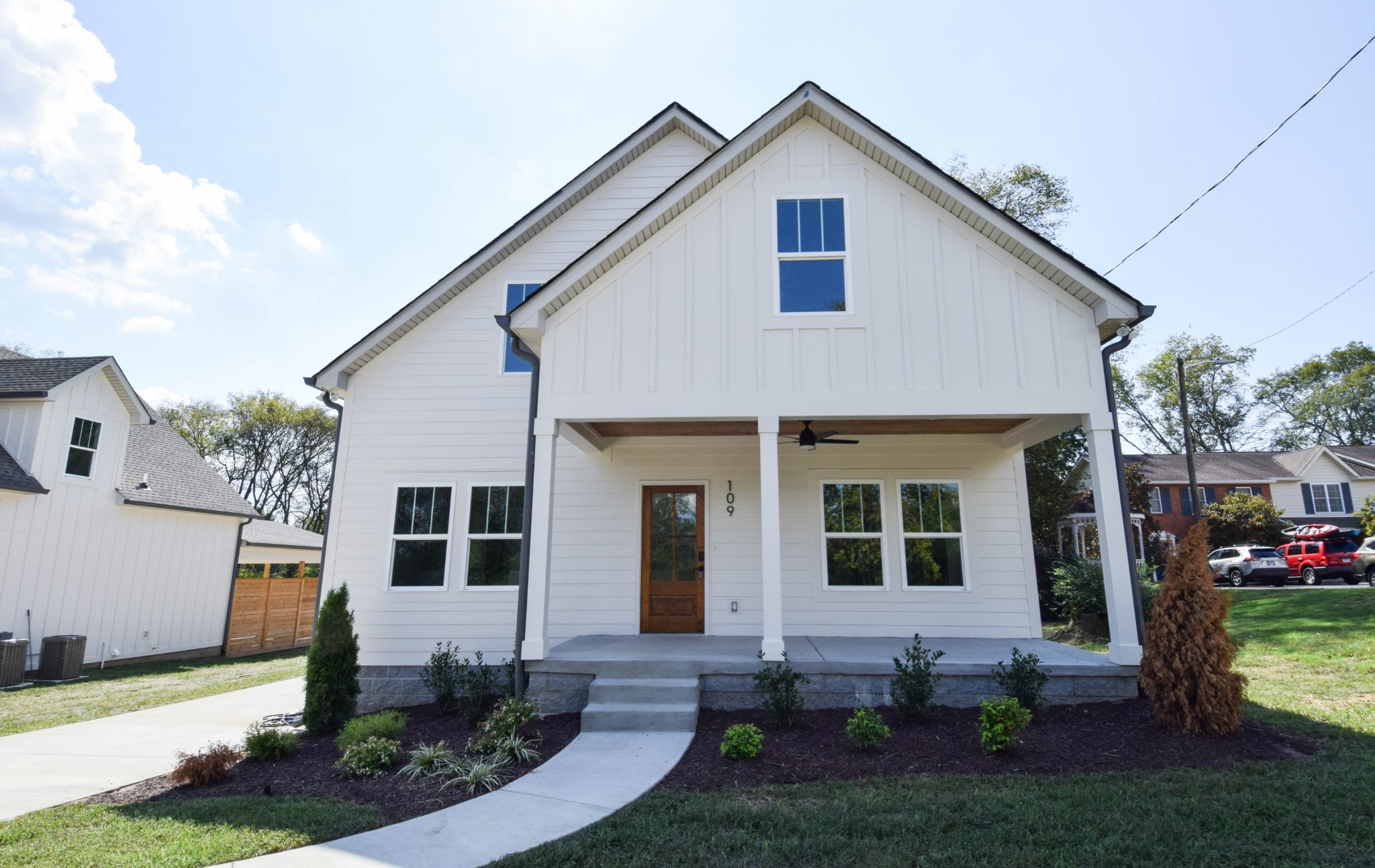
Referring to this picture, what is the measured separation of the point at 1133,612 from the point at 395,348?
9.91m

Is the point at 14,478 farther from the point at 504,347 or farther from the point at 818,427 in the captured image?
the point at 818,427

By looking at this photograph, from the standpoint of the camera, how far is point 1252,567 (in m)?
22.0

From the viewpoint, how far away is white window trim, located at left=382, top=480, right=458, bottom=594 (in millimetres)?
8836

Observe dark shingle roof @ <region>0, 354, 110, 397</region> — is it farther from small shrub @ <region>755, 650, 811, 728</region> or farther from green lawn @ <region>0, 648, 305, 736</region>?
small shrub @ <region>755, 650, 811, 728</region>

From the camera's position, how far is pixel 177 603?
1402 cm

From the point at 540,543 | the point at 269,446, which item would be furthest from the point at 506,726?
the point at 269,446

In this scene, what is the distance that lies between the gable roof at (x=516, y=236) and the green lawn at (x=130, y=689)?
5072mm

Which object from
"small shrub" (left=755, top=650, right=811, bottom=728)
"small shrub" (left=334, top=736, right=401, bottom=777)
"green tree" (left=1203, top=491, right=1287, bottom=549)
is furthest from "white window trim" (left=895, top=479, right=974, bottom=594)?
"green tree" (left=1203, top=491, right=1287, bottom=549)

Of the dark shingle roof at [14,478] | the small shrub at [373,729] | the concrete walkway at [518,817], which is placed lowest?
the concrete walkway at [518,817]

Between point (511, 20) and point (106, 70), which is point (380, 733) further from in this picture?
point (106, 70)

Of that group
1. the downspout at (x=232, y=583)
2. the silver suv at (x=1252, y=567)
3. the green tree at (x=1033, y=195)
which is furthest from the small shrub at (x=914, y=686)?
the silver suv at (x=1252, y=567)

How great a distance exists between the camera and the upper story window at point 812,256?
741 cm

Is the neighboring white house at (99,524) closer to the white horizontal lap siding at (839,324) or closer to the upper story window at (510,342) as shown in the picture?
the upper story window at (510,342)

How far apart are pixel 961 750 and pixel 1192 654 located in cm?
222
